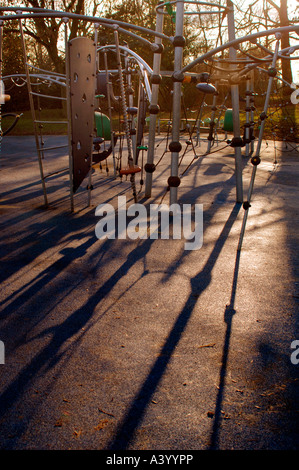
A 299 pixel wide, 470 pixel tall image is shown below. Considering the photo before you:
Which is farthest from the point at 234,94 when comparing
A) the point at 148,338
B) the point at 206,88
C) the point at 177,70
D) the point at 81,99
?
the point at 148,338

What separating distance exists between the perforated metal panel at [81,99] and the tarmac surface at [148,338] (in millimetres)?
789

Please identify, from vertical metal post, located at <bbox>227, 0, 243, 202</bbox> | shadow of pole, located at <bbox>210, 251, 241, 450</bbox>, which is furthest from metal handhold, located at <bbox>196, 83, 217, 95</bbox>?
shadow of pole, located at <bbox>210, 251, 241, 450</bbox>

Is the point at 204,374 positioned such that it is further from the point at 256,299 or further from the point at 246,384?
the point at 256,299

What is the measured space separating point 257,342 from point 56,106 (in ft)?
105

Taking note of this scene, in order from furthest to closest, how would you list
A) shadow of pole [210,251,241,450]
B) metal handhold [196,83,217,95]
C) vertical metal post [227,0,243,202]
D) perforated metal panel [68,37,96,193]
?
vertical metal post [227,0,243,202]
perforated metal panel [68,37,96,193]
metal handhold [196,83,217,95]
shadow of pole [210,251,241,450]

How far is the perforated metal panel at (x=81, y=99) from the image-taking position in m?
4.54

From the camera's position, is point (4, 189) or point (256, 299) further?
point (4, 189)

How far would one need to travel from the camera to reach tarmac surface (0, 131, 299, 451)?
180 centimetres

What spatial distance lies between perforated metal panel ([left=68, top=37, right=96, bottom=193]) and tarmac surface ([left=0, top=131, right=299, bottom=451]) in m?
0.79

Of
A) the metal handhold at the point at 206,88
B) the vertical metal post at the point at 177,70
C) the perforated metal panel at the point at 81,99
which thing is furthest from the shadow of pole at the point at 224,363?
the perforated metal panel at the point at 81,99

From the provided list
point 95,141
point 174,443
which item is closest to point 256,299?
point 174,443

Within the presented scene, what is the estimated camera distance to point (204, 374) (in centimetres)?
214

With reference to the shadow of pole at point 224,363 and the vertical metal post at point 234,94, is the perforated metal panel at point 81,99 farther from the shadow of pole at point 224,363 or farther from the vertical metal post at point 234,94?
the shadow of pole at point 224,363

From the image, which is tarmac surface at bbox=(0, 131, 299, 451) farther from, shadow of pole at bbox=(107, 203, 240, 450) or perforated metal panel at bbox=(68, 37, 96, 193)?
perforated metal panel at bbox=(68, 37, 96, 193)
